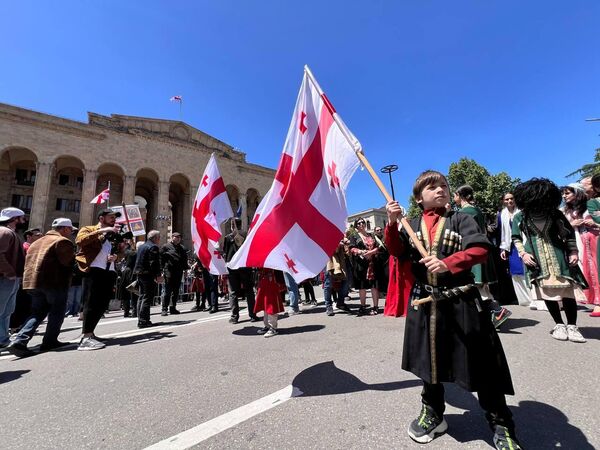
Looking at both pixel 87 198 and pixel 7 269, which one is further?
pixel 87 198

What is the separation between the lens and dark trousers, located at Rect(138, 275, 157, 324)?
6.10m

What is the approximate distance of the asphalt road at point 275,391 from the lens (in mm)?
1883

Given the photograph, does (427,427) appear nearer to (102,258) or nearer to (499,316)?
(499,316)

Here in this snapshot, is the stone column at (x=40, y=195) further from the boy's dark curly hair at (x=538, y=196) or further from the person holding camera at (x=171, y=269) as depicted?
the boy's dark curly hair at (x=538, y=196)

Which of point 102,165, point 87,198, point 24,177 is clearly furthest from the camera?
point 24,177

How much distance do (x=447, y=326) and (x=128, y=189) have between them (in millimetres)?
33273

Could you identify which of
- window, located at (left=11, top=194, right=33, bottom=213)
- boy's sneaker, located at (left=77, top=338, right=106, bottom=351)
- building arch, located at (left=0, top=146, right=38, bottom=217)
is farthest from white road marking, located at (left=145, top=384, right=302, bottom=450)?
window, located at (left=11, top=194, right=33, bottom=213)

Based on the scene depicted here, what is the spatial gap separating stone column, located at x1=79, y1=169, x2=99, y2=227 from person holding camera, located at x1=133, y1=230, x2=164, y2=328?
25.1 m

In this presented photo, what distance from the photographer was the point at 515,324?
462 cm

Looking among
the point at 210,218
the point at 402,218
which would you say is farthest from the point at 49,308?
the point at 402,218

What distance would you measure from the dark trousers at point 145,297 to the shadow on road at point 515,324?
6.39 m

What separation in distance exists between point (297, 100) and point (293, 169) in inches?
35.8

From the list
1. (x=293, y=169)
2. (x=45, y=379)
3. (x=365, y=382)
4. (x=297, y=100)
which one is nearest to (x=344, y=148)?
(x=293, y=169)

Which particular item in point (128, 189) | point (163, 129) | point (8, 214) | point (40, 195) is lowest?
point (8, 214)
